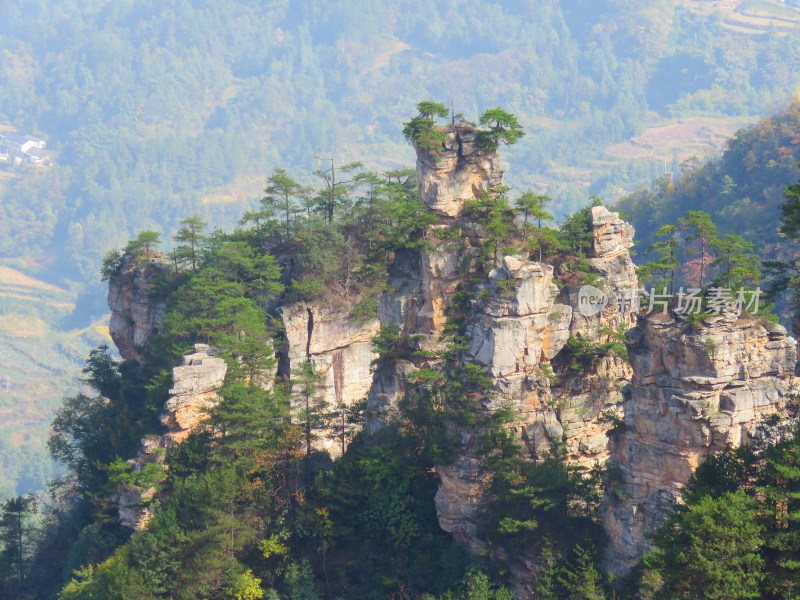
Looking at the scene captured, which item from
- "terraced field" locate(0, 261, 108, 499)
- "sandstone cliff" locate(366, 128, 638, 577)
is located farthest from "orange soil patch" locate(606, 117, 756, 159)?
"sandstone cliff" locate(366, 128, 638, 577)

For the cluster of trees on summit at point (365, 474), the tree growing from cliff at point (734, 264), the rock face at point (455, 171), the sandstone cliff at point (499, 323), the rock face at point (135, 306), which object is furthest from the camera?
the rock face at point (135, 306)

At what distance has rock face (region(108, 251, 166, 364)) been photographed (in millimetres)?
44656

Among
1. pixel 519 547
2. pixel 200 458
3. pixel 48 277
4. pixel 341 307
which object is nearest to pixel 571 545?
pixel 519 547

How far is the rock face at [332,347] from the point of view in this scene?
3956cm

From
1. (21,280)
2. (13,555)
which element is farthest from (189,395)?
(21,280)

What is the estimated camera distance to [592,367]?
3130 cm

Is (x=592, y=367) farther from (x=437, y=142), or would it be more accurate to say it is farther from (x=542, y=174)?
(x=542, y=174)

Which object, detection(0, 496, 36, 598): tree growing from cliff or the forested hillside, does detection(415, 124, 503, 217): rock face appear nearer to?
detection(0, 496, 36, 598): tree growing from cliff

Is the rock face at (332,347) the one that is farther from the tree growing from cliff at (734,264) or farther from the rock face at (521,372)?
the tree growing from cliff at (734,264)

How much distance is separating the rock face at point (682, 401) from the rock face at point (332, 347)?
50.5 feet

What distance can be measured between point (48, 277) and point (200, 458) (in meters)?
172

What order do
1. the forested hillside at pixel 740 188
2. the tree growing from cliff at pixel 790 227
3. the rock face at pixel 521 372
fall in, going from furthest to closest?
the forested hillside at pixel 740 188
the rock face at pixel 521 372
the tree growing from cliff at pixel 790 227

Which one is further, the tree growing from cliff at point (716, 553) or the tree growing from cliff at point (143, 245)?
the tree growing from cliff at point (143, 245)

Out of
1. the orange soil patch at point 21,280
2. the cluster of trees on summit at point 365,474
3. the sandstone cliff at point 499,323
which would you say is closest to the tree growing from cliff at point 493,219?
the cluster of trees on summit at point 365,474
